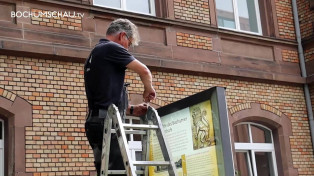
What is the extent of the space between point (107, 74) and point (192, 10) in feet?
21.5

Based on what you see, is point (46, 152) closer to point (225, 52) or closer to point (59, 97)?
point (59, 97)

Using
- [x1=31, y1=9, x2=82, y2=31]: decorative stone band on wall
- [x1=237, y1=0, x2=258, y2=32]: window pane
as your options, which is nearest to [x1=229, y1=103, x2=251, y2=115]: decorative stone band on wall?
[x1=237, y1=0, x2=258, y2=32]: window pane

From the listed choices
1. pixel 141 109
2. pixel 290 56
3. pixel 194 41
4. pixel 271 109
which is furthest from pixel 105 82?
pixel 290 56

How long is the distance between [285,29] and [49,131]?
6.62 meters

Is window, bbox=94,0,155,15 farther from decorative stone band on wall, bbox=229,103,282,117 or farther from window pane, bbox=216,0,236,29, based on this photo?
decorative stone band on wall, bbox=229,103,282,117

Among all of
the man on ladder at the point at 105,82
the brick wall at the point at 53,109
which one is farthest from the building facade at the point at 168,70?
the man on ladder at the point at 105,82

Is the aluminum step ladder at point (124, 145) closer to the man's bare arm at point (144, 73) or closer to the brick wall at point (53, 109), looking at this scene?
the man's bare arm at point (144, 73)

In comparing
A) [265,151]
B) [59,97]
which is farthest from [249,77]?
[59,97]

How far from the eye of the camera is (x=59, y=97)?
9406 mm

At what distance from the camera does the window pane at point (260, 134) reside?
12.5 meters

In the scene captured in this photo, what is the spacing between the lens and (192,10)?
11758 millimetres

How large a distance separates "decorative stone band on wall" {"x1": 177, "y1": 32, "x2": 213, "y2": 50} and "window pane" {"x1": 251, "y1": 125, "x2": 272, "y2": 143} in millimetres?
2135

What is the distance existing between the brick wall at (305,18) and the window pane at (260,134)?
8.25 feet

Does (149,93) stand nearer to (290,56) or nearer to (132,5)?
(132,5)
